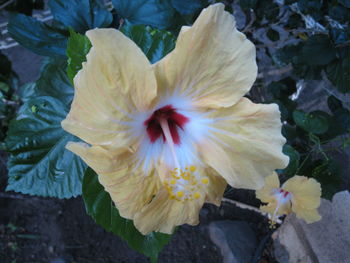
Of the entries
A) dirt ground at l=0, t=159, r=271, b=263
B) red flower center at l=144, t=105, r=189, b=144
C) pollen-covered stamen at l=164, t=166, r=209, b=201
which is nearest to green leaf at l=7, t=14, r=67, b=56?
red flower center at l=144, t=105, r=189, b=144

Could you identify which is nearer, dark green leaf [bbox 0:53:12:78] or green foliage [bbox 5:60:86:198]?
green foliage [bbox 5:60:86:198]

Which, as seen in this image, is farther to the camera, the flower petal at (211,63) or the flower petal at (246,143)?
the flower petal at (246,143)

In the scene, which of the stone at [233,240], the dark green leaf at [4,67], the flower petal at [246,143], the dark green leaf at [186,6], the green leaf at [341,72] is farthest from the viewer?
the stone at [233,240]

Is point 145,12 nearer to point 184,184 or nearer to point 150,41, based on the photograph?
point 150,41

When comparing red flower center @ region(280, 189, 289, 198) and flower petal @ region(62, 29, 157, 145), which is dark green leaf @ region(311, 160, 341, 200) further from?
flower petal @ region(62, 29, 157, 145)

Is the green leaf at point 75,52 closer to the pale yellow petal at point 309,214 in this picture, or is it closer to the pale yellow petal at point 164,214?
the pale yellow petal at point 164,214

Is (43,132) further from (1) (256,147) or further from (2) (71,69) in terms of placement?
(1) (256,147)

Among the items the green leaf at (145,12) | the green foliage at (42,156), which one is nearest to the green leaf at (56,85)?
the green foliage at (42,156)
